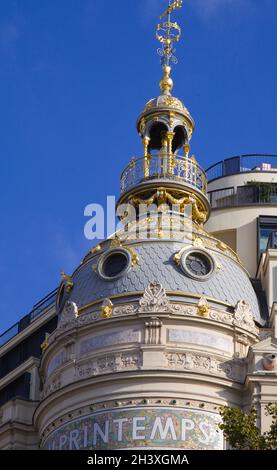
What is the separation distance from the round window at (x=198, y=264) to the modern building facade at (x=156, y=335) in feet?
0.14

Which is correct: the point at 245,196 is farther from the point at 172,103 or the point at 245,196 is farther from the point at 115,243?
the point at 115,243

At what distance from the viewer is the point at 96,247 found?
46938mm

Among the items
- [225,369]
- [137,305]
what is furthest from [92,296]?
[225,369]

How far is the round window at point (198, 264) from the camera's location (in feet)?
147

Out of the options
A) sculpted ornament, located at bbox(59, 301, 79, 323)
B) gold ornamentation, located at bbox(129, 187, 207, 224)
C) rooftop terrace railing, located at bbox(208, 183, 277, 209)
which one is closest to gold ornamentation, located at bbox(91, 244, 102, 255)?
sculpted ornament, located at bbox(59, 301, 79, 323)

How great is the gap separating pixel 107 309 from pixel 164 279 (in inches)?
80.2

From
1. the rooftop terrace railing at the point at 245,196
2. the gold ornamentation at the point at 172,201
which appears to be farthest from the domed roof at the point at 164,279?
the rooftop terrace railing at the point at 245,196

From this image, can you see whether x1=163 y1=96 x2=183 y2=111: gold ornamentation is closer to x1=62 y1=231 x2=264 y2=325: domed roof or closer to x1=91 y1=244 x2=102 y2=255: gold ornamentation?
x1=62 y1=231 x2=264 y2=325: domed roof

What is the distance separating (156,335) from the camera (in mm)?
42969

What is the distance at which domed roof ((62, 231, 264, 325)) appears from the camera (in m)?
44.3

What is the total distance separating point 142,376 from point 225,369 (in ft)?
8.54

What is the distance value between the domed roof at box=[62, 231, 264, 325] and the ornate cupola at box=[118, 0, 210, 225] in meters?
2.60

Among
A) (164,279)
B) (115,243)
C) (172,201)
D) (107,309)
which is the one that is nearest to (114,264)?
(115,243)
